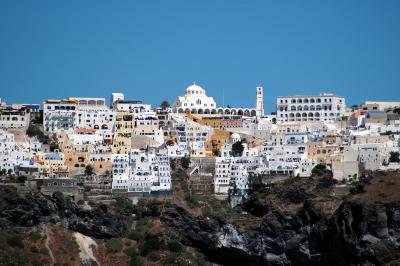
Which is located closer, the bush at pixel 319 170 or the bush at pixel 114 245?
the bush at pixel 114 245

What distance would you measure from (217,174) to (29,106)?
23393 millimetres

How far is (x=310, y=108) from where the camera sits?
433 ft

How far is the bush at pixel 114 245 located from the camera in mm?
106000

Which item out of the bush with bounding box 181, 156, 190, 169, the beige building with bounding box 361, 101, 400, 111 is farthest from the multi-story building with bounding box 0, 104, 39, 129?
the beige building with bounding box 361, 101, 400, 111

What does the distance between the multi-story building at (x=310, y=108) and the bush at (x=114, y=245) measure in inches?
1153

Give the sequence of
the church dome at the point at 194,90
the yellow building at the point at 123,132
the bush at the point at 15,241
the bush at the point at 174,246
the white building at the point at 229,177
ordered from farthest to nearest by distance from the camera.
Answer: the church dome at the point at 194,90 → the yellow building at the point at 123,132 → the white building at the point at 229,177 → the bush at the point at 174,246 → the bush at the point at 15,241

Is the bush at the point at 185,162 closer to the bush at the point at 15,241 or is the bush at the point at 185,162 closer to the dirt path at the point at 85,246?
the dirt path at the point at 85,246

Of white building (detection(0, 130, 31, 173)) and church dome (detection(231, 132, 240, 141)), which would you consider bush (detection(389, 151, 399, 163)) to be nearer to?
church dome (detection(231, 132, 240, 141))

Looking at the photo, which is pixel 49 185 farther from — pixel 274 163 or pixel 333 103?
pixel 333 103

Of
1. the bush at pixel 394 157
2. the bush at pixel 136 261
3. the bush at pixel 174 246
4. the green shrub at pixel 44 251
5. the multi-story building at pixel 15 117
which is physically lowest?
the bush at pixel 136 261

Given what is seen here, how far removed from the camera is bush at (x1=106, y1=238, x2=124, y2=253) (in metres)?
106

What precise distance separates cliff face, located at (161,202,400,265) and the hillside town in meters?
5.31

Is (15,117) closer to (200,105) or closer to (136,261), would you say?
(200,105)

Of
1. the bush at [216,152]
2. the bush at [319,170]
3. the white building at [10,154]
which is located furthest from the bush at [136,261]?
the bush at [216,152]
